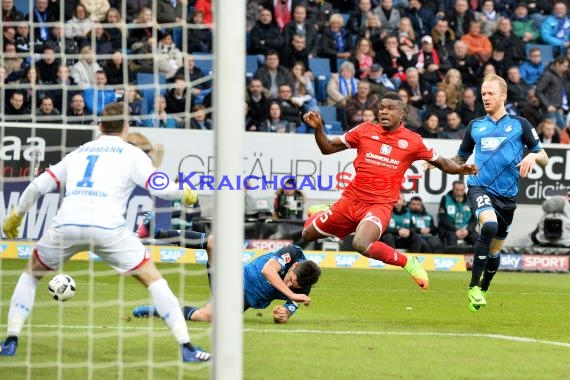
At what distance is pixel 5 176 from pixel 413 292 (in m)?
6.74

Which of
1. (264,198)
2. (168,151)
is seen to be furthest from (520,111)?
(168,151)

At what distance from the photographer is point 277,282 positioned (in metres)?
9.99

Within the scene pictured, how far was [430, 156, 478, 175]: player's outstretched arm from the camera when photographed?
11117mm

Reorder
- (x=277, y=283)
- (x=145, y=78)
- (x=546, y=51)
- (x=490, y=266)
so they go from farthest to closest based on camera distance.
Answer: (x=546, y=51) < (x=145, y=78) < (x=490, y=266) < (x=277, y=283)

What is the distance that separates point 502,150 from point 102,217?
18.2 feet

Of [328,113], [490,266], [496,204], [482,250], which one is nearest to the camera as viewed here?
[482,250]

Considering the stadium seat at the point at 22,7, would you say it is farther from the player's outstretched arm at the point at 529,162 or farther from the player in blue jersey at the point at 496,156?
the player's outstretched arm at the point at 529,162

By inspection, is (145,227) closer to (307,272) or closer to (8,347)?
(307,272)

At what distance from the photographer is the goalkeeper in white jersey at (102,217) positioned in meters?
8.00

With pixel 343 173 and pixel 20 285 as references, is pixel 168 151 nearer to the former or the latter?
pixel 343 173

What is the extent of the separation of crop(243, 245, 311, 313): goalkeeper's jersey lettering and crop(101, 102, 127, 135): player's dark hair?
253 centimetres

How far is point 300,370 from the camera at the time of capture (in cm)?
782

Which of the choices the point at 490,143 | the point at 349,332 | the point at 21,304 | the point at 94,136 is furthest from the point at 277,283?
the point at 94,136

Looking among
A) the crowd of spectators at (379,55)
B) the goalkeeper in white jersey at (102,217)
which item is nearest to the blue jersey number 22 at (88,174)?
the goalkeeper in white jersey at (102,217)
